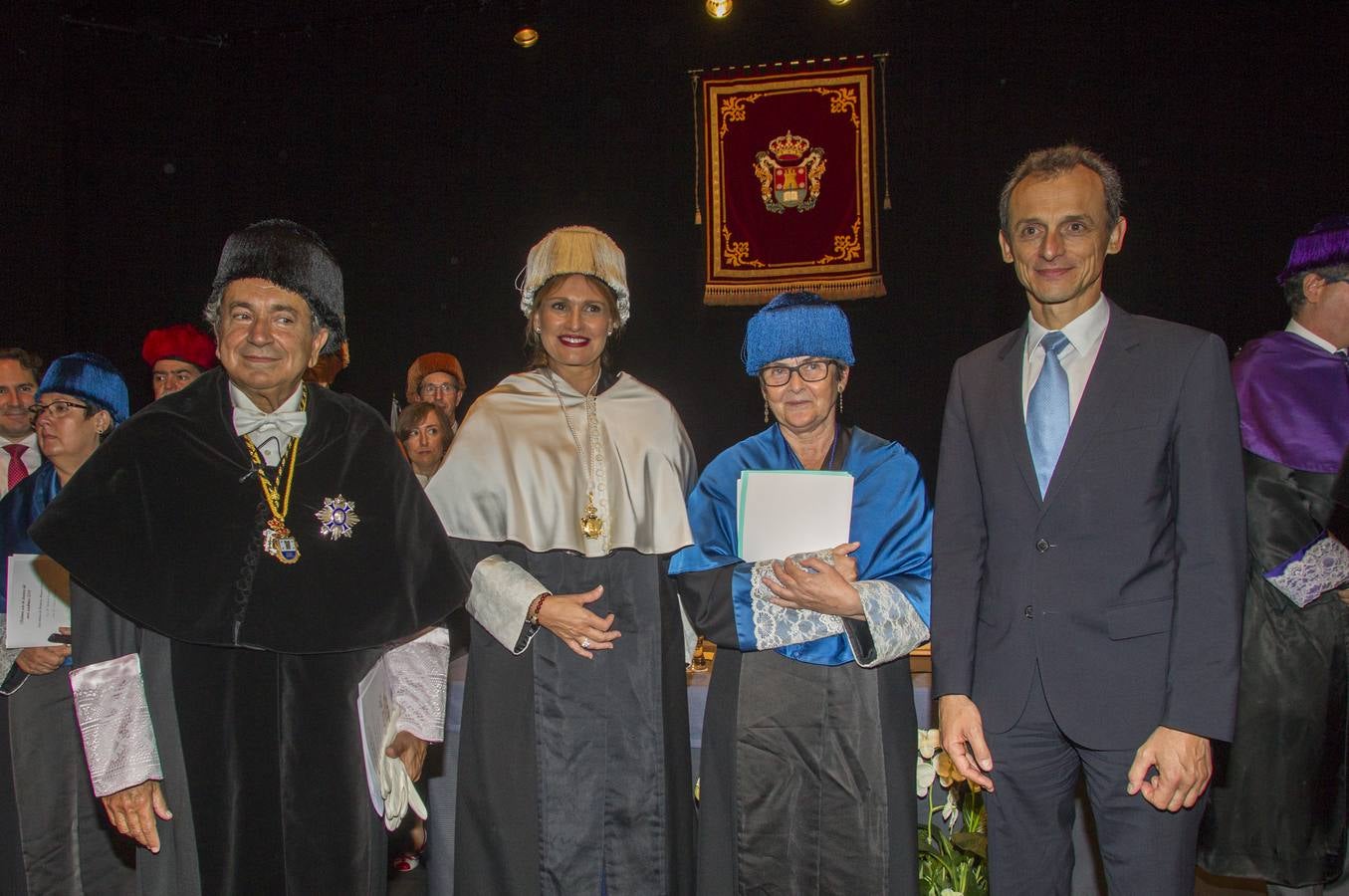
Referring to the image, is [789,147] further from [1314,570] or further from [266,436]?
[266,436]

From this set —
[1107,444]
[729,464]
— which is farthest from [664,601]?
[1107,444]

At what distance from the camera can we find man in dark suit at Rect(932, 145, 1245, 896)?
2.00 metres

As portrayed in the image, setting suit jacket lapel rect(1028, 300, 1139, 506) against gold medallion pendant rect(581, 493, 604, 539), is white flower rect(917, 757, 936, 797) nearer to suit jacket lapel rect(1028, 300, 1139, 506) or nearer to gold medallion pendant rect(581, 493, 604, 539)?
gold medallion pendant rect(581, 493, 604, 539)

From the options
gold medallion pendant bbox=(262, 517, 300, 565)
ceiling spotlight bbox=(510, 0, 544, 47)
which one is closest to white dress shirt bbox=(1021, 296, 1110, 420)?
gold medallion pendant bbox=(262, 517, 300, 565)

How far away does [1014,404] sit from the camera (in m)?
2.25

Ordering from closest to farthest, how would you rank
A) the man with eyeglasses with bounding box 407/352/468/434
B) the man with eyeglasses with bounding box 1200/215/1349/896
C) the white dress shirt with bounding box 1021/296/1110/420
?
the white dress shirt with bounding box 1021/296/1110/420
the man with eyeglasses with bounding box 1200/215/1349/896
the man with eyeglasses with bounding box 407/352/468/434

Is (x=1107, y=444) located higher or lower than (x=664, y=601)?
higher

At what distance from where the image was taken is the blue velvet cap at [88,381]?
337 centimetres

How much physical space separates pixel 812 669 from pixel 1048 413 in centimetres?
93

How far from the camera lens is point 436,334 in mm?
7309

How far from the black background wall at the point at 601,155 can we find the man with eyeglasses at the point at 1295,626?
3088mm

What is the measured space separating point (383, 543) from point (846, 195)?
4903mm

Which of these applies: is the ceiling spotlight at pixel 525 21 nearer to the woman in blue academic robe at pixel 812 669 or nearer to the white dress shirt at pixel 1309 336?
the woman in blue academic robe at pixel 812 669

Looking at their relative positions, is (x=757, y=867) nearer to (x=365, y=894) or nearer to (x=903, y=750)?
(x=903, y=750)
